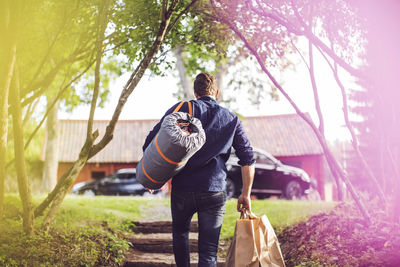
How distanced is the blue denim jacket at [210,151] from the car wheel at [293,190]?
38.3 ft

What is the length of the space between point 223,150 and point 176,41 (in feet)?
12.1

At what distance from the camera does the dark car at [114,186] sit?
19.7m

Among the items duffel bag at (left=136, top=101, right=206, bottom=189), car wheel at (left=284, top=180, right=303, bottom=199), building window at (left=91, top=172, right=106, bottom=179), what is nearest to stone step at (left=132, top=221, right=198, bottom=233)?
duffel bag at (left=136, top=101, right=206, bottom=189)

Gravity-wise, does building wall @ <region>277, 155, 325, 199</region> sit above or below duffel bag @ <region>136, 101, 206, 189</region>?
below

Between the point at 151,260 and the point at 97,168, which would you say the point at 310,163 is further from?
the point at 151,260

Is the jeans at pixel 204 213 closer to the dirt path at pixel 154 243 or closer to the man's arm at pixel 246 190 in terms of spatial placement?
the man's arm at pixel 246 190

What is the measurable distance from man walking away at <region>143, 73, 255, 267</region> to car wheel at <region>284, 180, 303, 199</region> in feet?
38.3

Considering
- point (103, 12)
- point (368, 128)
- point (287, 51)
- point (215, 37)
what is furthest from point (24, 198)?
point (368, 128)

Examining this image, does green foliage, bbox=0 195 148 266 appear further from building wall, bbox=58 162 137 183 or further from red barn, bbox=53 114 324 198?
building wall, bbox=58 162 137 183

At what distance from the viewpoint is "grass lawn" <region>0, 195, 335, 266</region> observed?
5.48m

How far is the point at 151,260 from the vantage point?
6160 millimetres

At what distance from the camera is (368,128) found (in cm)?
2791

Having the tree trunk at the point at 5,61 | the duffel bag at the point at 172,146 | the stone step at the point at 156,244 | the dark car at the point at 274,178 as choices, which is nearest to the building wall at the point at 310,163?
the dark car at the point at 274,178

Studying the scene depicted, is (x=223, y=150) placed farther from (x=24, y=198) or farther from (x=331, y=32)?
(x=331, y=32)
